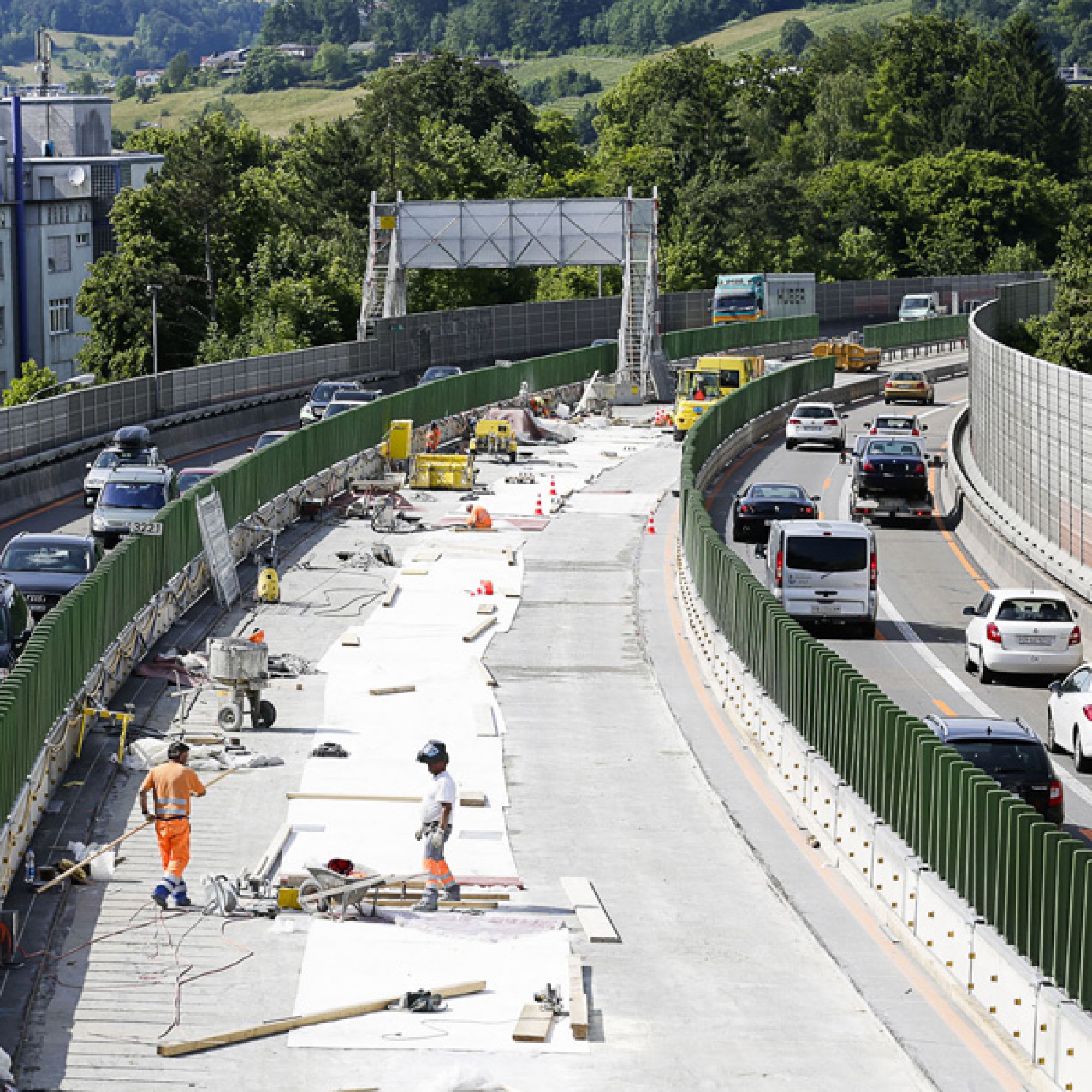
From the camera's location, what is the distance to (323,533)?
47812 millimetres

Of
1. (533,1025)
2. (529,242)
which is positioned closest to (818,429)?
(529,242)

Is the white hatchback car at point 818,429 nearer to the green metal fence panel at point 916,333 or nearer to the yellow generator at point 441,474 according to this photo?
the yellow generator at point 441,474

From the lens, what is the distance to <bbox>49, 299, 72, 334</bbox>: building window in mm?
129875

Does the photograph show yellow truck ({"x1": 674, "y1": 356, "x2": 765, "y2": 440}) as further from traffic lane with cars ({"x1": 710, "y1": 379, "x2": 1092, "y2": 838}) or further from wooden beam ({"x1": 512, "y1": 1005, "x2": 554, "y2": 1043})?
wooden beam ({"x1": 512, "y1": 1005, "x2": 554, "y2": 1043})

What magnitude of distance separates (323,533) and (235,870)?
88.1 ft

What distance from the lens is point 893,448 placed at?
54.3m

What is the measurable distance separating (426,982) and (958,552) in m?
34.0

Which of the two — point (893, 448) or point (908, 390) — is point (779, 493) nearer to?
point (893, 448)

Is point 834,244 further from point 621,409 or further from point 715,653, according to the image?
point 715,653

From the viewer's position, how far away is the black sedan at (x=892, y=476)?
2067 inches

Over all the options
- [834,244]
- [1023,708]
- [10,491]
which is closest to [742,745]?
[1023,708]

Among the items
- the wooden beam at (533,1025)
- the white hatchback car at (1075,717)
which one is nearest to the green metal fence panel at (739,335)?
the white hatchback car at (1075,717)

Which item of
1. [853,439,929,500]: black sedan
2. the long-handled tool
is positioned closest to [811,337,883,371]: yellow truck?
[853,439,929,500]: black sedan

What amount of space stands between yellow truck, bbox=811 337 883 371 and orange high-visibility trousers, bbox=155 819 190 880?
81349 mm
